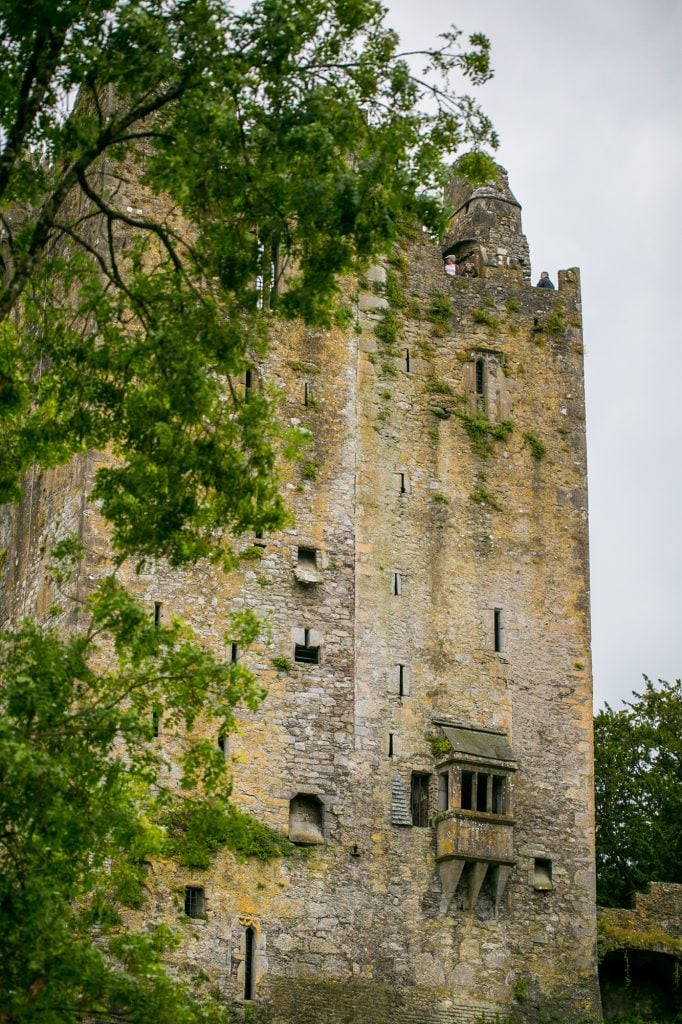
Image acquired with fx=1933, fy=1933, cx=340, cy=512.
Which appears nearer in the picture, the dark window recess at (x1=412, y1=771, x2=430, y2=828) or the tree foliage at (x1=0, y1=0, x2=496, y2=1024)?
the tree foliage at (x1=0, y1=0, x2=496, y2=1024)

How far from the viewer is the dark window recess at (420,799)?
3191 centimetres

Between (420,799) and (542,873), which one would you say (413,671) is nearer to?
(420,799)

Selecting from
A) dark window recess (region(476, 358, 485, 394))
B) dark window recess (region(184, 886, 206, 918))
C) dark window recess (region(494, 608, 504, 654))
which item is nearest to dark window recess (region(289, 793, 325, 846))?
dark window recess (region(184, 886, 206, 918))

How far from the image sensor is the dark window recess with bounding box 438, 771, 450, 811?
105 ft

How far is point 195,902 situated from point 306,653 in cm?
458

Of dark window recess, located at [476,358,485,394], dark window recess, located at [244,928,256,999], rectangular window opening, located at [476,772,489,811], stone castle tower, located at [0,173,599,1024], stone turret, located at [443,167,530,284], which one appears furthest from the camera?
stone turret, located at [443,167,530,284]

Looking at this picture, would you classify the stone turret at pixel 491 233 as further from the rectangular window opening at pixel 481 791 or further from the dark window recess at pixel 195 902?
the dark window recess at pixel 195 902

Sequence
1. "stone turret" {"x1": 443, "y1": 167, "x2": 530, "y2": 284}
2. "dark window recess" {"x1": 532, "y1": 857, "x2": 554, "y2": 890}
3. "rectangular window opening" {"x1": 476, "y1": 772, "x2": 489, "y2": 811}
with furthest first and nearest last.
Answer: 1. "stone turret" {"x1": 443, "y1": 167, "x2": 530, "y2": 284}
2. "dark window recess" {"x1": 532, "y1": 857, "x2": 554, "y2": 890}
3. "rectangular window opening" {"x1": 476, "y1": 772, "x2": 489, "y2": 811}

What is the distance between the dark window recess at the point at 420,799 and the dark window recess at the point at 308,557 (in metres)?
3.88

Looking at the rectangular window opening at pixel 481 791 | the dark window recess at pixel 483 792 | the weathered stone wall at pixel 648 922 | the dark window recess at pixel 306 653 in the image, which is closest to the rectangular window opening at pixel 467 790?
the dark window recess at pixel 483 792

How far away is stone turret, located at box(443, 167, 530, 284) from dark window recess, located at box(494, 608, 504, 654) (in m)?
6.83

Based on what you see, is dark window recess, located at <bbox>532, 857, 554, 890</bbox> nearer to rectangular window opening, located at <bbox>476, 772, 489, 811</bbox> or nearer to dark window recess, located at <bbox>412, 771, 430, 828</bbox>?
rectangular window opening, located at <bbox>476, 772, 489, 811</bbox>

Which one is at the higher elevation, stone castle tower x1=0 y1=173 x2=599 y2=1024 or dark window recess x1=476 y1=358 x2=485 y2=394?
dark window recess x1=476 y1=358 x2=485 y2=394

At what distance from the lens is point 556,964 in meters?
32.1
